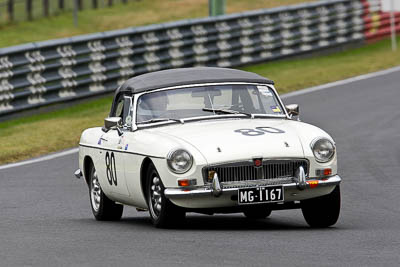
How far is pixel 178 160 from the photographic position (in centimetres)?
925

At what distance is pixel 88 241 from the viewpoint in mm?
8828

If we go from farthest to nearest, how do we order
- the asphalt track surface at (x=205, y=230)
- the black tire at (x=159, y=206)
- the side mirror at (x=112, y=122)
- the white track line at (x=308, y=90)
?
1. the white track line at (x=308, y=90)
2. the side mirror at (x=112, y=122)
3. the black tire at (x=159, y=206)
4. the asphalt track surface at (x=205, y=230)

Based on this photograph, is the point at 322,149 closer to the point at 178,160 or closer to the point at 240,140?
the point at 240,140

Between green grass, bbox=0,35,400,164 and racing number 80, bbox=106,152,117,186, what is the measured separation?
5431mm

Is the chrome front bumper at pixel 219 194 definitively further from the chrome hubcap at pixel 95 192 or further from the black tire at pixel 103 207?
the chrome hubcap at pixel 95 192

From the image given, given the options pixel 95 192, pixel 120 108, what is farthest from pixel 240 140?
pixel 95 192

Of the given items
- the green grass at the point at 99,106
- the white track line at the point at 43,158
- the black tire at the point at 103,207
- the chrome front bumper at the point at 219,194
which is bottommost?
the green grass at the point at 99,106

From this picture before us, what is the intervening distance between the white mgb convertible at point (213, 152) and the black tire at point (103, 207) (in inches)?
4.7

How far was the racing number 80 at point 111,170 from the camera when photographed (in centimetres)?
1054

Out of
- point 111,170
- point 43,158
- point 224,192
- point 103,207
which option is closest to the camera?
point 224,192

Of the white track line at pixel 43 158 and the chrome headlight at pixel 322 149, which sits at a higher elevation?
the chrome headlight at pixel 322 149

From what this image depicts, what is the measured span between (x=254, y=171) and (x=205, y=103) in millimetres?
1400

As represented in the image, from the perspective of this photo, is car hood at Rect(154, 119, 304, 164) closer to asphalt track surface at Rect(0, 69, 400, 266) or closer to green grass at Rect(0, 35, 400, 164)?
asphalt track surface at Rect(0, 69, 400, 266)

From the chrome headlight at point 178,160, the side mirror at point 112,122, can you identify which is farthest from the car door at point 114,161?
the chrome headlight at point 178,160
